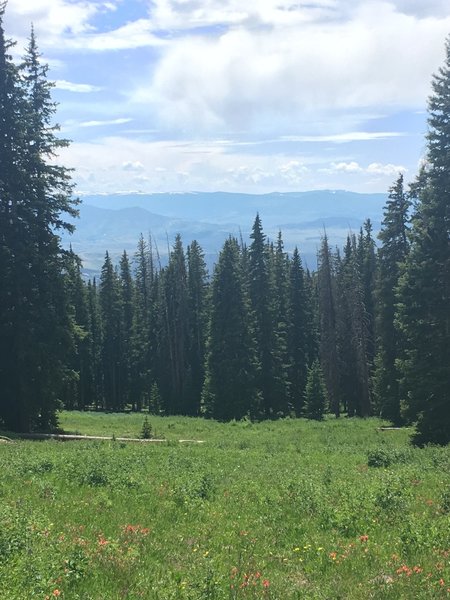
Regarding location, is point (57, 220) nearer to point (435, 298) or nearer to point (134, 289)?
point (435, 298)

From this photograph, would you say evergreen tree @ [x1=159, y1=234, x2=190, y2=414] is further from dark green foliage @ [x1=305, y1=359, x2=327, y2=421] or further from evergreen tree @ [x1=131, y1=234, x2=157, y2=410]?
dark green foliage @ [x1=305, y1=359, x2=327, y2=421]

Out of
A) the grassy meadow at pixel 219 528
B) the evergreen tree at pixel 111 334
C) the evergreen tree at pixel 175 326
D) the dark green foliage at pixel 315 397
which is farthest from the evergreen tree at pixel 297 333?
the grassy meadow at pixel 219 528

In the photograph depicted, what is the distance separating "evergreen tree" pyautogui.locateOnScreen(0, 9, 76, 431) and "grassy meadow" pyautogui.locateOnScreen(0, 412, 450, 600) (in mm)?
11031

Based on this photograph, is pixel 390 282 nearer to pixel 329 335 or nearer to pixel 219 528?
pixel 329 335

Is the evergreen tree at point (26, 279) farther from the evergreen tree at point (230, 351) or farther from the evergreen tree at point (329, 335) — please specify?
the evergreen tree at point (329, 335)

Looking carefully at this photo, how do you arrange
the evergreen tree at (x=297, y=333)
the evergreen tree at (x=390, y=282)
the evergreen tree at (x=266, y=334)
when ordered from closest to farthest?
the evergreen tree at (x=390, y=282) → the evergreen tree at (x=266, y=334) → the evergreen tree at (x=297, y=333)

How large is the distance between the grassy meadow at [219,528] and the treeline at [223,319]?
11.1m

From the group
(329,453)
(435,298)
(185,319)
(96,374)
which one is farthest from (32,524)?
(96,374)

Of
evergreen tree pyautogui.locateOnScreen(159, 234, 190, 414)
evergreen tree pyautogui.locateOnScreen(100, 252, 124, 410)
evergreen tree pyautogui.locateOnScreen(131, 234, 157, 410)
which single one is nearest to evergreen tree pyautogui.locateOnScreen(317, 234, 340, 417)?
evergreen tree pyautogui.locateOnScreen(159, 234, 190, 414)

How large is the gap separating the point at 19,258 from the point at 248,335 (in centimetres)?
2806

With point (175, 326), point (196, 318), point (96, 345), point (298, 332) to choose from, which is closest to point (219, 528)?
point (298, 332)

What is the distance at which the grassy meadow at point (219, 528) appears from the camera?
6691mm

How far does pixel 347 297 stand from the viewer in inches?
2158

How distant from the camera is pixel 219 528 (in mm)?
9398
